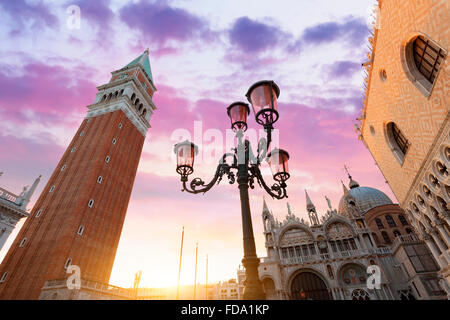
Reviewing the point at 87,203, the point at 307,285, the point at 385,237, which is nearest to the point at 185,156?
the point at 87,203

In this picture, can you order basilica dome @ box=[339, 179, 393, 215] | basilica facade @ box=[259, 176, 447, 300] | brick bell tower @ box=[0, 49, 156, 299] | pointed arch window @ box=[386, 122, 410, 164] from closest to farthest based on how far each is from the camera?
pointed arch window @ box=[386, 122, 410, 164], brick bell tower @ box=[0, 49, 156, 299], basilica facade @ box=[259, 176, 447, 300], basilica dome @ box=[339, 179, 393, 215]

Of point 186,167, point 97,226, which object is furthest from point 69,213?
point 186,167

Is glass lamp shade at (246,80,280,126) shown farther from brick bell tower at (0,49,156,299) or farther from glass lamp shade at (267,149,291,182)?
brick bell tower at (0,49,156,299)

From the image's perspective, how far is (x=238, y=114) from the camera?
5871mm

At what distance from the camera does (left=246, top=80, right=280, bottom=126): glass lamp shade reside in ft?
16.5

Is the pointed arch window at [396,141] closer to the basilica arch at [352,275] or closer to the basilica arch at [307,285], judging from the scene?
the basilica arch at [352,275]

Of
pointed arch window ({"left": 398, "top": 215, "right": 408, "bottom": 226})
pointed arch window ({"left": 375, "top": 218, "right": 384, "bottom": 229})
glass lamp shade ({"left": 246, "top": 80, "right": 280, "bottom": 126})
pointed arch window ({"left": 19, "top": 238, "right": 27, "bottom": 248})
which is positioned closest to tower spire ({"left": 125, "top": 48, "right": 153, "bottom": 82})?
pointed arch window ({"left": 19, "top": 238, "right": 27, "bottom": 248})

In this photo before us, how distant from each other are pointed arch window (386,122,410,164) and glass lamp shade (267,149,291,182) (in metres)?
10.5

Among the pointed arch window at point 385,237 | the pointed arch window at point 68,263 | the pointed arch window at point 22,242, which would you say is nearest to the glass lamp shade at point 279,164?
the pointed arch window at point 68,263

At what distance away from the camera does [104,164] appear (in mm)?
26766

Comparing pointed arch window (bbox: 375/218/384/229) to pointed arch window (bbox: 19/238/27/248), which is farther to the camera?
pointed arch window (bbox: 375/218/384/229)

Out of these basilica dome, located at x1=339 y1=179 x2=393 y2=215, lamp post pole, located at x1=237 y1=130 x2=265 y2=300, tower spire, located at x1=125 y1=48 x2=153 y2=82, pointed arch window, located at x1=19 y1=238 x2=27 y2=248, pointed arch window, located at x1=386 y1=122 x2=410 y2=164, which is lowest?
lamp post pole, located at x1=237 y1=130 x2=265 y2=300
